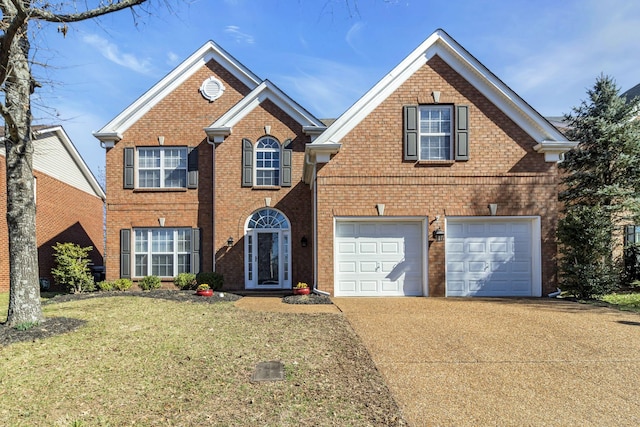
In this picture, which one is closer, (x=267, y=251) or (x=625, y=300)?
(x=625, y=300)

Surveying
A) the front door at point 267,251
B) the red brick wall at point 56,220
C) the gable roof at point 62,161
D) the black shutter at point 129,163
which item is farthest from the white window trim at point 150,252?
the gable roof at point 62,161

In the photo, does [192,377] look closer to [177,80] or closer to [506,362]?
[506,362]

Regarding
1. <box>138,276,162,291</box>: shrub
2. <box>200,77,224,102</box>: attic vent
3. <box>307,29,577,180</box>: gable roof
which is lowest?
<box>138,276,162,291</box>: shrub

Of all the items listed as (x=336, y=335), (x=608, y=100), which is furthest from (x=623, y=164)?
(x=336, y=335)

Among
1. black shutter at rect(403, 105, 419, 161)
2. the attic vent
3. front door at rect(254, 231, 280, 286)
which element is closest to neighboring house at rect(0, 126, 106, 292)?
the attic vent

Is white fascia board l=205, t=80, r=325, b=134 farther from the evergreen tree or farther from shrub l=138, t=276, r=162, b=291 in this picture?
the evergreen tree

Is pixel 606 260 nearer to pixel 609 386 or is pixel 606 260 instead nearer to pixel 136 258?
pixel 609 386

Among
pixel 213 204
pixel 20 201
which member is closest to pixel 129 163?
pixel 213 204

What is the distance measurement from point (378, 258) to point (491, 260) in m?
3.30

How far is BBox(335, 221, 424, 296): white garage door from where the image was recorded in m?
11.1

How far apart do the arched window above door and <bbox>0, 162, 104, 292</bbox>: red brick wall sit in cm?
937

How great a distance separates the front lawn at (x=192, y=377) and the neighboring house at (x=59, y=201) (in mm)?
11285

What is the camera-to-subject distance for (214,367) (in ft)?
16.8

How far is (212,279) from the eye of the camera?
13312 millimetres
